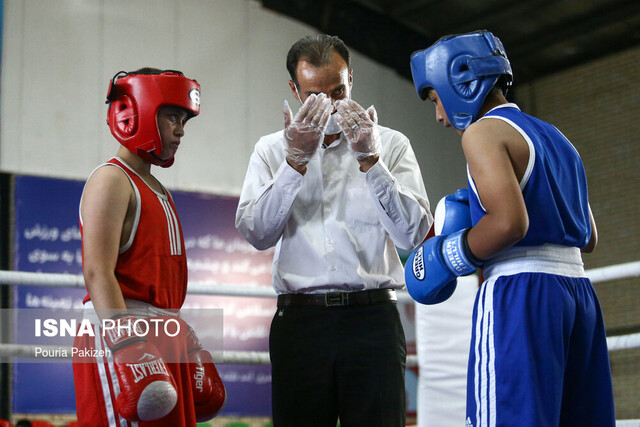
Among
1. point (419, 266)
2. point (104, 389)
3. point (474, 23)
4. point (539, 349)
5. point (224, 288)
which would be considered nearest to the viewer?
point (539, 349)

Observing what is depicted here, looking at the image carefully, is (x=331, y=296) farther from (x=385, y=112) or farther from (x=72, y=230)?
(x=385, y=112)

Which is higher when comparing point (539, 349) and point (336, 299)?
point (336, 299)

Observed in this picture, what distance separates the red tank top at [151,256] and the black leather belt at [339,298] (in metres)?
0.30

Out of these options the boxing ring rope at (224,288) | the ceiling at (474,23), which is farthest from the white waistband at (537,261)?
the ceiling at (474,23)

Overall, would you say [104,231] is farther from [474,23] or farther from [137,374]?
[474,23]

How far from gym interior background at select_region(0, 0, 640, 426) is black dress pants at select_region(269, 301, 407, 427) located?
3691mm

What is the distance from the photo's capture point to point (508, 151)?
1.63 m

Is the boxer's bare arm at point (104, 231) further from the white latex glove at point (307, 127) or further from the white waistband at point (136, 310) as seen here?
the white latex glove at point (307, 127)

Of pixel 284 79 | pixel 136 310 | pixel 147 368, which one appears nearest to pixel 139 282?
pixel 136 310

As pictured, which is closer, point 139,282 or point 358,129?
point 139,282

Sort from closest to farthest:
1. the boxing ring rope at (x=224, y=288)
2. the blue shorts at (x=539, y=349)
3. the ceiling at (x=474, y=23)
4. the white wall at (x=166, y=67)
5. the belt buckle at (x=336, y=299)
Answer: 1. the blue shorts at (x=539, y=349)
2. the belt buckle at (x=336, y=299)
3. the boxing ring rope at (x=224, y=288)
4. the white wall at (x=166, y=67)
5. the ceiling at (x=474, y=23)

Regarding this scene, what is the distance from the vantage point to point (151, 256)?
1.81m

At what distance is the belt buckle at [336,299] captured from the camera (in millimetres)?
1901

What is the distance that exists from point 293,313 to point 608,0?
638 cm
